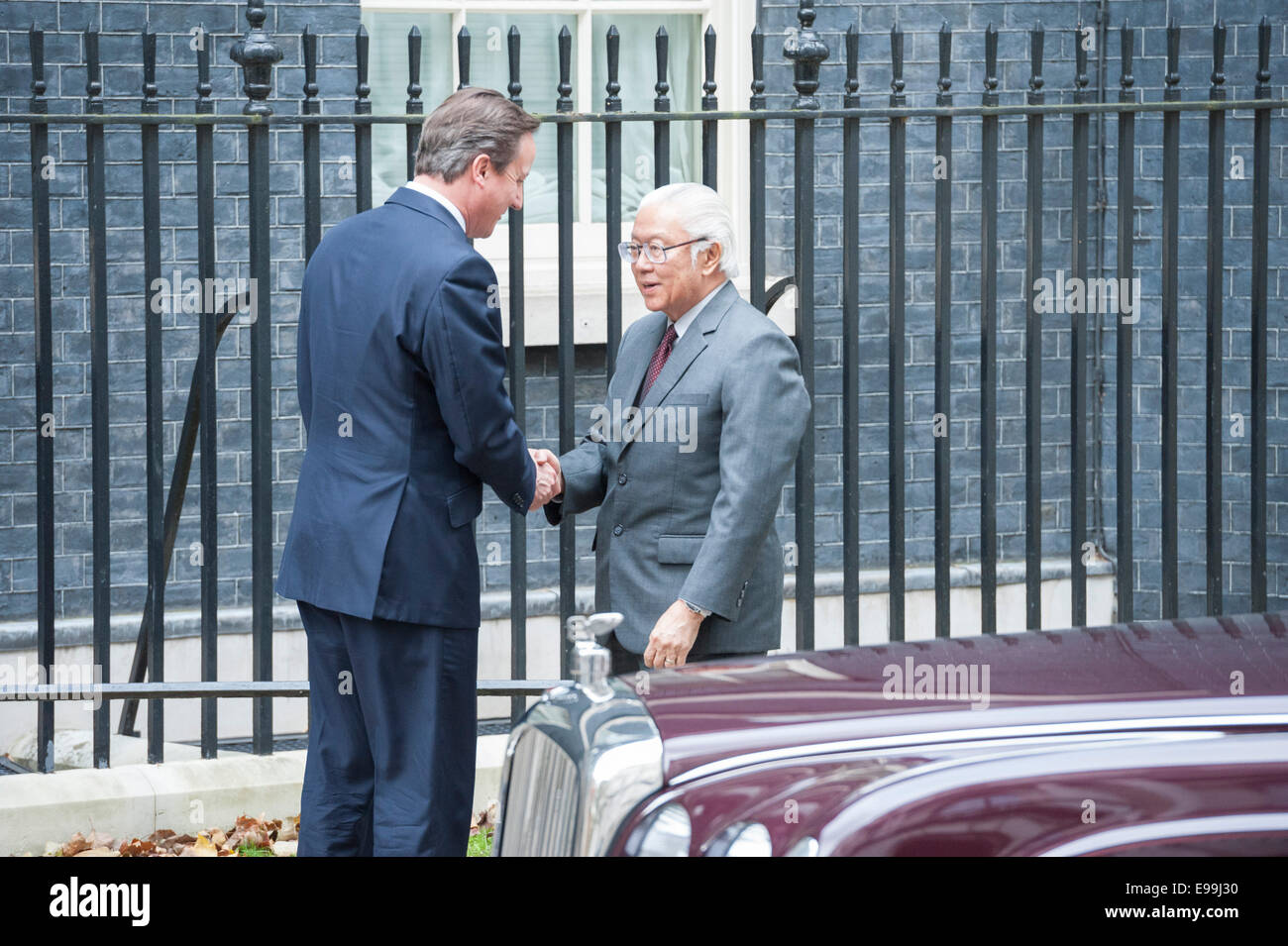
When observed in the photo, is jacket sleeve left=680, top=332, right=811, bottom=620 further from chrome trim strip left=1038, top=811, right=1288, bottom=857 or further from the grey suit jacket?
chrome trim strip left=1038, top=811, right=1288, bottom=857

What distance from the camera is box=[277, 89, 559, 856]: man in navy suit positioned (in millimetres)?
3484

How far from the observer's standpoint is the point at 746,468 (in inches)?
145

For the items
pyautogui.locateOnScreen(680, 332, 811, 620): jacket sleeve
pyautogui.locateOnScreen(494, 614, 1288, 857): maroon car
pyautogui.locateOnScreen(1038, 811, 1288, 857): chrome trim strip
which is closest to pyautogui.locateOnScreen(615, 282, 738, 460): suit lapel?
pyautogui.locateOnScreen(680, 332, 811, 620): jacket sleeve

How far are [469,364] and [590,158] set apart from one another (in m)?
4.14

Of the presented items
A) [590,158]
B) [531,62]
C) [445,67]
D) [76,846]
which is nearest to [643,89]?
[590,158]

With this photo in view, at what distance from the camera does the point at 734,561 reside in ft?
12.1

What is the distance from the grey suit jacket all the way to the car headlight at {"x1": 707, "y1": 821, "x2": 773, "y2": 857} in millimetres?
1530

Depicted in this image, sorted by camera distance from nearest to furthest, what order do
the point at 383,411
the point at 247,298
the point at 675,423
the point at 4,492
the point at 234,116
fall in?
the point at 383,411 < the point at 675,423 < the point at 234,116 < the point at 247,298 < the point at 4,492

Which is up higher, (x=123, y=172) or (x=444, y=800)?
(x=123, y=172)
